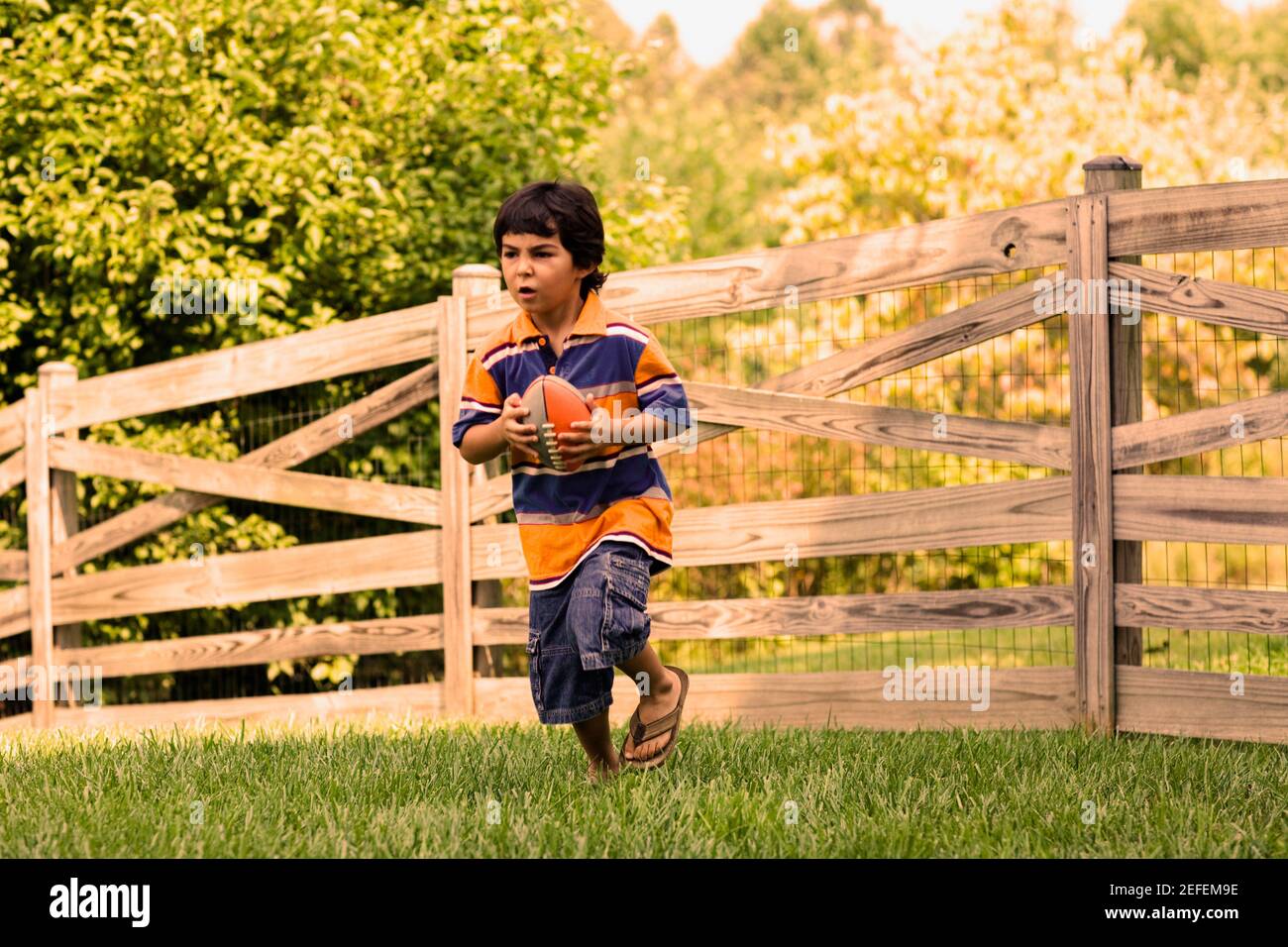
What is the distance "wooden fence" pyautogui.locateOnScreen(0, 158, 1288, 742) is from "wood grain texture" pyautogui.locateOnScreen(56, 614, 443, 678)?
13 mm

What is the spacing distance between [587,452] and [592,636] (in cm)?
50

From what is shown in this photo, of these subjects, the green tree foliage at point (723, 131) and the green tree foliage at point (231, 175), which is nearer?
the green tree foliage at point (231, 175)

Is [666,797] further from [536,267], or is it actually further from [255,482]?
[255,482]

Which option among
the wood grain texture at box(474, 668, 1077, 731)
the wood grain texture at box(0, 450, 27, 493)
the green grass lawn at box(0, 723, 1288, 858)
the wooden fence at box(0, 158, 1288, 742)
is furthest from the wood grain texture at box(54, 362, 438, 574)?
the green grass lawn at box(0, 723, 1288, 858)

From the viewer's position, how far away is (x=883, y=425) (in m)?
5.48

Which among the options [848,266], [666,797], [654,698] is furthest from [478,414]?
[848,266]

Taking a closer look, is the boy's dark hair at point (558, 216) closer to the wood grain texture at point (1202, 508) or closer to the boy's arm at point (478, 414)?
the boy's arm at point (478, 414)

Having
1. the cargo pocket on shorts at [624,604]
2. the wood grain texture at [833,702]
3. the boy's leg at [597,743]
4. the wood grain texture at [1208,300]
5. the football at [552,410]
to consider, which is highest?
the wood grain texture at [1208,300]

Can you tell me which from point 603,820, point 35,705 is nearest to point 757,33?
point 35,705

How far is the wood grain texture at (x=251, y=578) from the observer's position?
6727 mm

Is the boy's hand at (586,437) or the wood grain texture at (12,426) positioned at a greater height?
the wood grain texture at (12,426)

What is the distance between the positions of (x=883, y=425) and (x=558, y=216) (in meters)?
1.92

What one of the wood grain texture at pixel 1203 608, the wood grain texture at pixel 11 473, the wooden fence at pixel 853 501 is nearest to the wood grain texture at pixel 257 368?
the wooden fence at pixel 853 501
